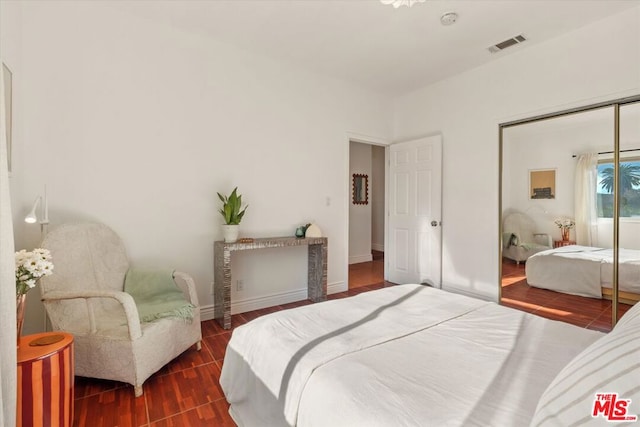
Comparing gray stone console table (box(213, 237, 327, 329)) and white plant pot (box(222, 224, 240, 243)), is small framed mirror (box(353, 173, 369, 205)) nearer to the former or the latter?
gray stone console table (box(213, 237, 327, 329))

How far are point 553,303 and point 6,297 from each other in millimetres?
3948

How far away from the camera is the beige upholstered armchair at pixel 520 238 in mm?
3109

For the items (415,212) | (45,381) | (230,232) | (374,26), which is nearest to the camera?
(45,381)

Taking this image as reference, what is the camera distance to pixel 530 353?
1201 mm

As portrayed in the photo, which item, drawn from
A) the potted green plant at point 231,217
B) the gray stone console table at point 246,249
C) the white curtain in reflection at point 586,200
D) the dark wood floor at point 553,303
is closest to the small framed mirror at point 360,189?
the gray stone console table at point 246,249

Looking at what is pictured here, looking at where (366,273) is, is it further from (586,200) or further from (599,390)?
(599,390)

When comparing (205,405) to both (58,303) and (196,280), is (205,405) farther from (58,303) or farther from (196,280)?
(196,280)

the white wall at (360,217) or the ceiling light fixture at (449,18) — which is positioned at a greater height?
the ceiling light fixture at (449,18)

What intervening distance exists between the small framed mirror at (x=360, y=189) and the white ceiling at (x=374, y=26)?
2.85 metres

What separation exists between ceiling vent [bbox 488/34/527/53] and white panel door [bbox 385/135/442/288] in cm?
106

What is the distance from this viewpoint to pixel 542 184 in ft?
10.1

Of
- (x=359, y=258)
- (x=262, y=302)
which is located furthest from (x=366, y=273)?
(x=262, y=302)

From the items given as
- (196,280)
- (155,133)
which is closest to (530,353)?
(196,280)

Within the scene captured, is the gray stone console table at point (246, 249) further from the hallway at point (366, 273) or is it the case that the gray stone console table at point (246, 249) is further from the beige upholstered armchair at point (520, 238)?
the beige upholstered armchair at point (520, 238)
